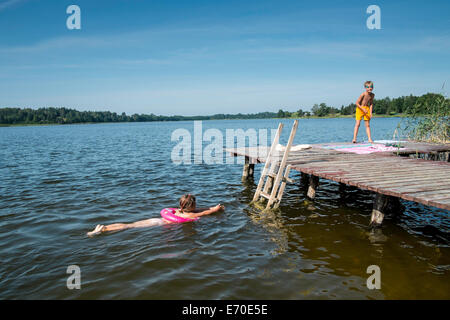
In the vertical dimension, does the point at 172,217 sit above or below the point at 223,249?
above

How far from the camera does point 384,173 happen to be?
8.40 meters

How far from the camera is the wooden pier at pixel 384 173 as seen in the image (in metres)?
6.47

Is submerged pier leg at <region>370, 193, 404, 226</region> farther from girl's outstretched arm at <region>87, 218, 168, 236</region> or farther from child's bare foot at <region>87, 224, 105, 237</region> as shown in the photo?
child's bare foot at <region>87, 224, 105, 237</region>

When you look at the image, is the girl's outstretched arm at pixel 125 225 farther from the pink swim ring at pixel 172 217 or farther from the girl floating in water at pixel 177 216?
→ the pink swim ring at pixel 172 217

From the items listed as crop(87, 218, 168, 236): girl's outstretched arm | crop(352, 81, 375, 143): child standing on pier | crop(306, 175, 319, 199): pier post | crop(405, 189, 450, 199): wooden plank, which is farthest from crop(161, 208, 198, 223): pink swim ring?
crop(352, 81, 375, 143): child standing on pier

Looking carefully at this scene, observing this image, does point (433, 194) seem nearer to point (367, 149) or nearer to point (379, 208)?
point (379, 208)

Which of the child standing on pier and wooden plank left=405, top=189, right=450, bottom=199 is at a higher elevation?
the child standing on pier

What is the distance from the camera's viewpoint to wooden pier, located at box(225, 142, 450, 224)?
6.47 metres

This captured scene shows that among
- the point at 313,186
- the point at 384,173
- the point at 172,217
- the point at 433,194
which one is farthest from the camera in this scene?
the point at 313,186

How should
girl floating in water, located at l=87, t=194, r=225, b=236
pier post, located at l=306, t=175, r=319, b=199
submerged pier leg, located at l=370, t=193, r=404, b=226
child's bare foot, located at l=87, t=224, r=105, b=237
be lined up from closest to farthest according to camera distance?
submerged pier leg, located at l=370, t=193, r=404, b=226, child's bare foot, located at l=87, t=224, r=105, b=237, girl floating in water, located at l=87, t=194, r=225, b=236, pier post, located at l=306, t=175, r=319, b=199

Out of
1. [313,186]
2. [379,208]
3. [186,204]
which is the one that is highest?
[313,186]

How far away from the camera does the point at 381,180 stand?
Result: 759 cm

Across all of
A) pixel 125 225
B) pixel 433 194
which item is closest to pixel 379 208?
pixel 433 194
